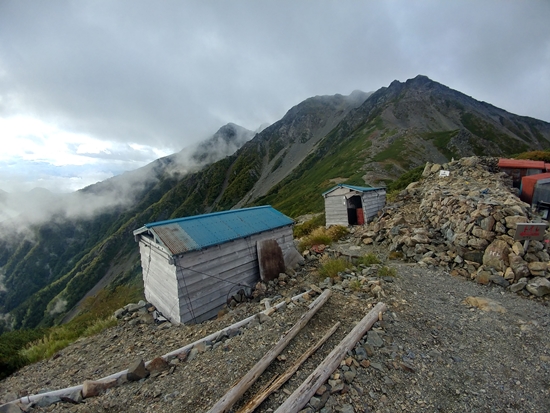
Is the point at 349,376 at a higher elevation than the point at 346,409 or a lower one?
higher

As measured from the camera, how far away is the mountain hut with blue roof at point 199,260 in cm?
988

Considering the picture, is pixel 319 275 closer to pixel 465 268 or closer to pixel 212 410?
pixel 465 268

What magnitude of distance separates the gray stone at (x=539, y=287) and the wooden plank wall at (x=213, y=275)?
1036cm

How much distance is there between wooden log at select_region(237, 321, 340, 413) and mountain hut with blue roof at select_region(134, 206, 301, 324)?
578 cm

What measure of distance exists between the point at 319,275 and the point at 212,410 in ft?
26.3

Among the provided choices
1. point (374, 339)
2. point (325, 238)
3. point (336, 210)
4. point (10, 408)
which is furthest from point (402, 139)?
point (10, 408)

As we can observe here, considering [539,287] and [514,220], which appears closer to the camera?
[539,287]

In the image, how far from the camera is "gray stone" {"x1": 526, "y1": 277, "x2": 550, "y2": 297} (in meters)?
8.91

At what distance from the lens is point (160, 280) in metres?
10.9

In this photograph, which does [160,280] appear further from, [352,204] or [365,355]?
[352,204]

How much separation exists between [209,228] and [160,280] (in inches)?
115

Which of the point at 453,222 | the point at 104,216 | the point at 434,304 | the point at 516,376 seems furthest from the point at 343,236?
the point at 104,216

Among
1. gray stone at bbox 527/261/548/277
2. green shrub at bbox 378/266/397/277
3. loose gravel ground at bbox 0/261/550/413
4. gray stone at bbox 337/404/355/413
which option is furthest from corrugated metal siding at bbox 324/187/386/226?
gray stone at bbox 337/404/355/413

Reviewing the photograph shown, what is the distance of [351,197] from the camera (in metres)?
24.7
